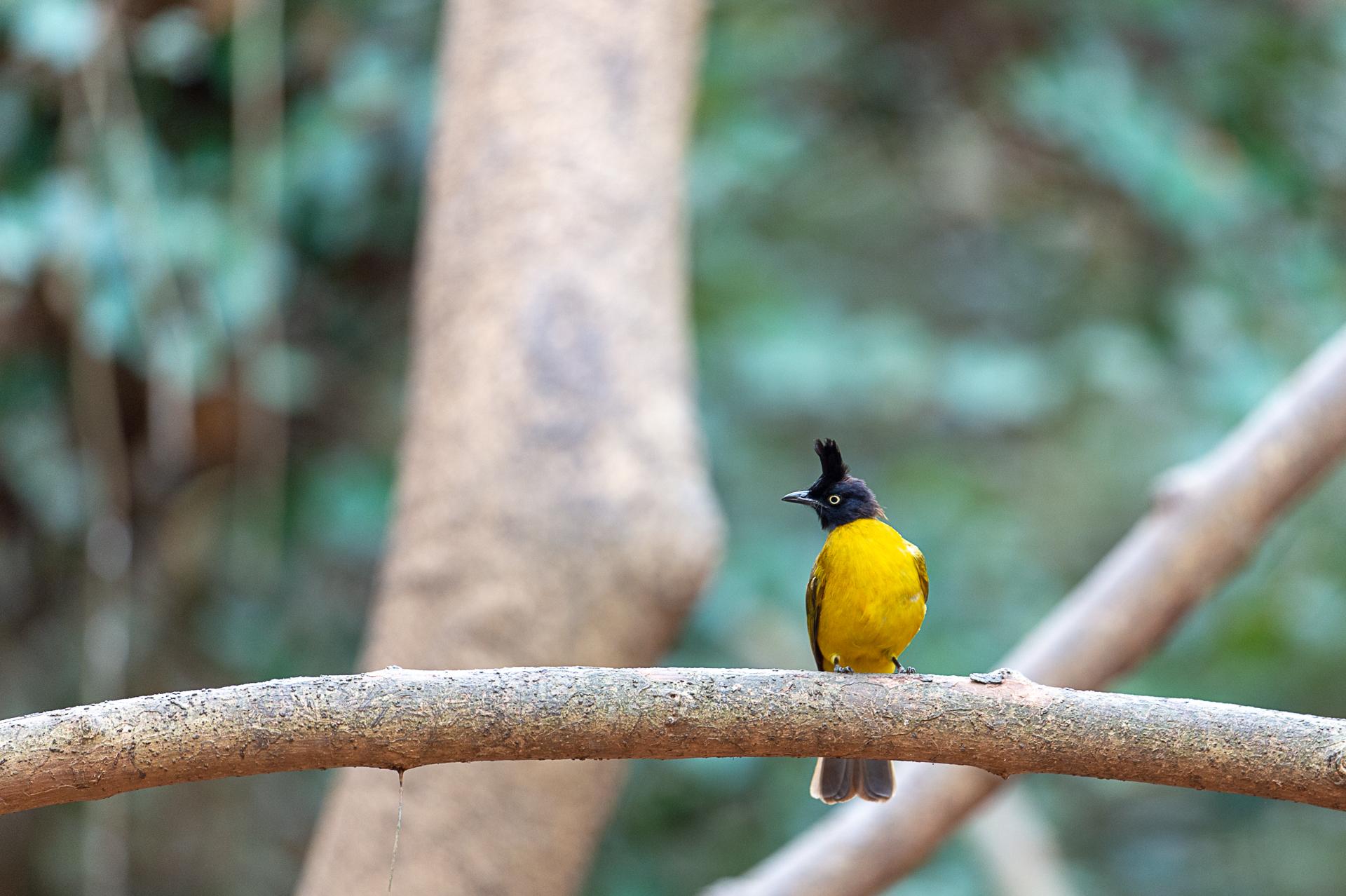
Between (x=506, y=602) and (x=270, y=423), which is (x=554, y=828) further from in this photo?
(x=270, y=423)

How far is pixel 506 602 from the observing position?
121 inches

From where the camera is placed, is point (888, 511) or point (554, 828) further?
point (888, 511)

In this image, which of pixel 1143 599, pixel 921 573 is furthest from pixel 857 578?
pixel 1143 599

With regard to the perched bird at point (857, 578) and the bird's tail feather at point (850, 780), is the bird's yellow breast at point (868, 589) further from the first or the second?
the bird's tail feather at point (850, 780)

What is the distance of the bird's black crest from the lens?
2.30 meters

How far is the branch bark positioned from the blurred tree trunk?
1.91 feet

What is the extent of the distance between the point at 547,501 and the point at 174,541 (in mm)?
2437

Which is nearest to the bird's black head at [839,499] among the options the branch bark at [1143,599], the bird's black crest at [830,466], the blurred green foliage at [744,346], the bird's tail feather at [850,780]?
the bird's black crest at [830,466]

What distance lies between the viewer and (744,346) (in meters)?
5.39

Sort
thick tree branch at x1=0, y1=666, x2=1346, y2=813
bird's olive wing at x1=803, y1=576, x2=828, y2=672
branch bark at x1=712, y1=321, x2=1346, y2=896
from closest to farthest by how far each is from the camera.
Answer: thick tree branch at x1=0, y1=666, x2=1346, y2=813 → bird's olive wing at x1=803, y1=576, x2=828, y2=672 → branch bark at x1=712, y1=321, x2=1346, y2=896

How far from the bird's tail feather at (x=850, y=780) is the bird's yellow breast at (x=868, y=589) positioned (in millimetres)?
343

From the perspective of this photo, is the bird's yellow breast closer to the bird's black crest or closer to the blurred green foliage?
the bird's black crest

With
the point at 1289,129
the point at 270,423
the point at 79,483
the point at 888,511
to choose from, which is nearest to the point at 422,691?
the point at 270,423

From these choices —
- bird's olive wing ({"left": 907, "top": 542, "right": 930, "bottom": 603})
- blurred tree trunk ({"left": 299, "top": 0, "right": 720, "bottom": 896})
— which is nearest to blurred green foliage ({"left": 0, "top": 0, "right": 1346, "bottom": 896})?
blurred tree trunk ({"left": 299, "top": 0, "right": 720, "bottom": 896})
